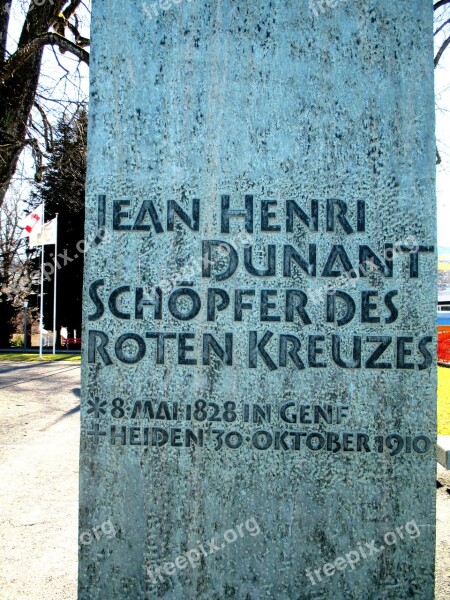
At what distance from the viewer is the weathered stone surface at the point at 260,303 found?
2607mm

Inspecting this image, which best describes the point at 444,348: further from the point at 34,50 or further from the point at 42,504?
the point at 42,504

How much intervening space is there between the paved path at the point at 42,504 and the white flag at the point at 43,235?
9.96m

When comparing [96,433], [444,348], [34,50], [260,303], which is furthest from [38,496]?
Result: [444,348]

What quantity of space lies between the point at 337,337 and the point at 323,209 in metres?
0.56

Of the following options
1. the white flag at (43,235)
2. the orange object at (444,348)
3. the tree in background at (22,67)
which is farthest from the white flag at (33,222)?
the orange object at (444,348)

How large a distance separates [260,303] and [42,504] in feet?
10.7

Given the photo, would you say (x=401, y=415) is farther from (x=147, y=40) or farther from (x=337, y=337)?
(x=147, y=40)

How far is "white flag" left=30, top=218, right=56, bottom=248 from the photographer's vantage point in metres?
19.6

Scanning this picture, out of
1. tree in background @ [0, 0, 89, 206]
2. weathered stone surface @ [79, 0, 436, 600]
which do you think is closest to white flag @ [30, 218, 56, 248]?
tree in background @ [0, 0, 89, 206]

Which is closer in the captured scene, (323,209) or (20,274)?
(323,209)

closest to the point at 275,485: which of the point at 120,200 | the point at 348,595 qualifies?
the point at 348,595

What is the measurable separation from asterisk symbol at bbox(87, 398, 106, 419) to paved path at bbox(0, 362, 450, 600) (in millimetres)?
1244

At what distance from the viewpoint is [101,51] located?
2.68m

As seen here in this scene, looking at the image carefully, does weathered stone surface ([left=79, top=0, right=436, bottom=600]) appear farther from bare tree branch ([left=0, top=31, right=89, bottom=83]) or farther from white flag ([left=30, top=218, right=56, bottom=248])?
white flag ([left=30, top=218, right=56, bottom=248])
